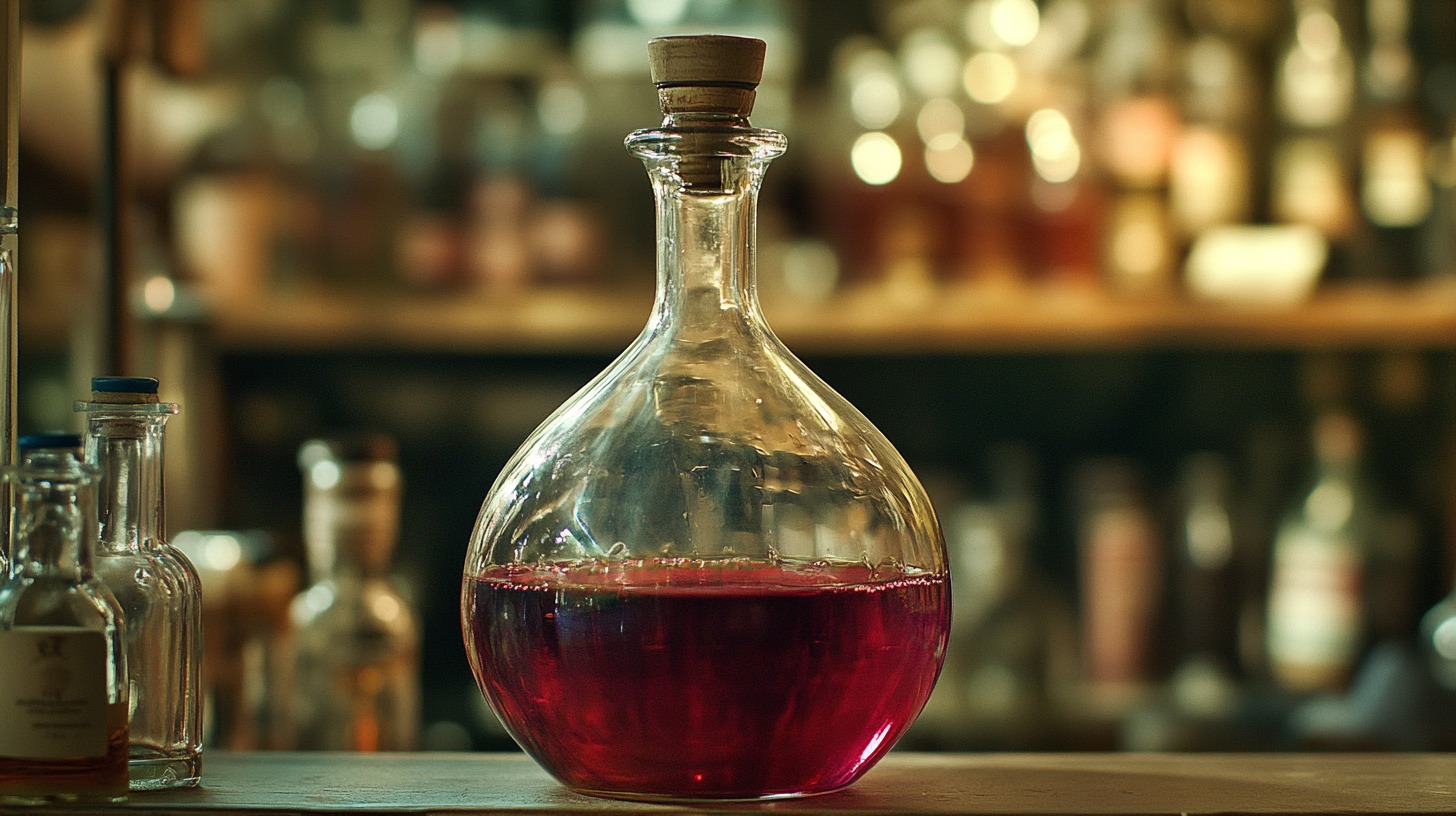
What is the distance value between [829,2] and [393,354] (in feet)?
2.08

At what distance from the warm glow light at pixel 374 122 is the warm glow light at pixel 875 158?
19.5 inches

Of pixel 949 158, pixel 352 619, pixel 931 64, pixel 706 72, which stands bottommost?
pixel 352 619

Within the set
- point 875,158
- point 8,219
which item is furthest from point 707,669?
point 875,158

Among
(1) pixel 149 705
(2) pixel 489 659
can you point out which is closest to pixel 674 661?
(2) pixel 489 659

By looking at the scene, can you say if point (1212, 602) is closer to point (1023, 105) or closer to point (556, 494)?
point (1023, 105)

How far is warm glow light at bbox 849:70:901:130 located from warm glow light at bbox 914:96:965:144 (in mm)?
28

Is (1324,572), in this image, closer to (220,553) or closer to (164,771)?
(220,553)

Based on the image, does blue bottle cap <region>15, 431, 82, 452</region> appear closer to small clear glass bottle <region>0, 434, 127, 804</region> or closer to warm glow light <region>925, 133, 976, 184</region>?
small clear glass bottle <region>0, 434, 127, 804</region>

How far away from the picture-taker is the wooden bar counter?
46 centimetres

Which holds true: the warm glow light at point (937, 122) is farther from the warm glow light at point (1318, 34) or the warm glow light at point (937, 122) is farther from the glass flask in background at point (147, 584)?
the glass flask in background at point (147, 584)

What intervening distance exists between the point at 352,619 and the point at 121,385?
0.33 meters

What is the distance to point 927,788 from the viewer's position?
0.50 m

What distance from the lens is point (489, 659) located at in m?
0.48

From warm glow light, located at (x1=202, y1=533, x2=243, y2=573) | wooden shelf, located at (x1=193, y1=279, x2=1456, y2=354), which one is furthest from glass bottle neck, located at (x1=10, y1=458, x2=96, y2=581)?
wooden shelf, located at (x1=193, y1=279, x2=1456, y2=354)
